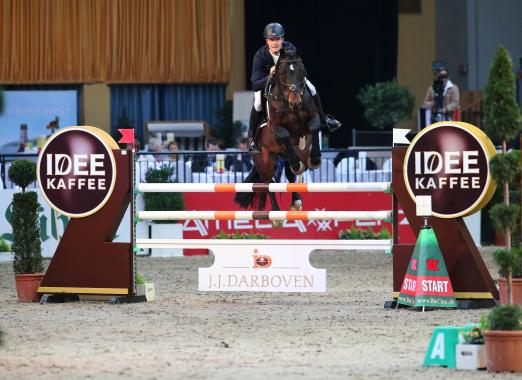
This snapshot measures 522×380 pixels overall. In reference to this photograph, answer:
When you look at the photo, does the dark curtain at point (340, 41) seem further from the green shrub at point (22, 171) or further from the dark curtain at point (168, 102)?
the green shrub at point (22, 171)

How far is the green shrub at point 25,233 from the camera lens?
28.9 ft

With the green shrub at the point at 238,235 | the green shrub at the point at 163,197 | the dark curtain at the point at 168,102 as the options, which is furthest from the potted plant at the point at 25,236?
the dark curtain at the point at 168,102

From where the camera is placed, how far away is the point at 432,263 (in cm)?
775

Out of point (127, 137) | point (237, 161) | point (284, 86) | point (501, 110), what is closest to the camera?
point (501, 110)

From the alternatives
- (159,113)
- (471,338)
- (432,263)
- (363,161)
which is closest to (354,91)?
(159,113)

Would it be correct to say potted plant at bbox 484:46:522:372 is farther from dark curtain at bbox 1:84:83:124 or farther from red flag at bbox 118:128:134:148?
dark curtain at bbox 1:84:83:124

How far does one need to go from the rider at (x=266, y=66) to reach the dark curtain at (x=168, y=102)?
14.4 metres

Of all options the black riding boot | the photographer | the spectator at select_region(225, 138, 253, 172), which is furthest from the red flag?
the photographer

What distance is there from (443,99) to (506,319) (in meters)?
11.3

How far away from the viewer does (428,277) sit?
7.76 meters

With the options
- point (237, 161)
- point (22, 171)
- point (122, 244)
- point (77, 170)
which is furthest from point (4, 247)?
point (122, 244)

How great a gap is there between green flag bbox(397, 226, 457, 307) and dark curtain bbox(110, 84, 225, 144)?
54.0 ft

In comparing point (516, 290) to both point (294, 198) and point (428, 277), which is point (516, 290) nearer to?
point (428, 277)

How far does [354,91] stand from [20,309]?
16650 mm
